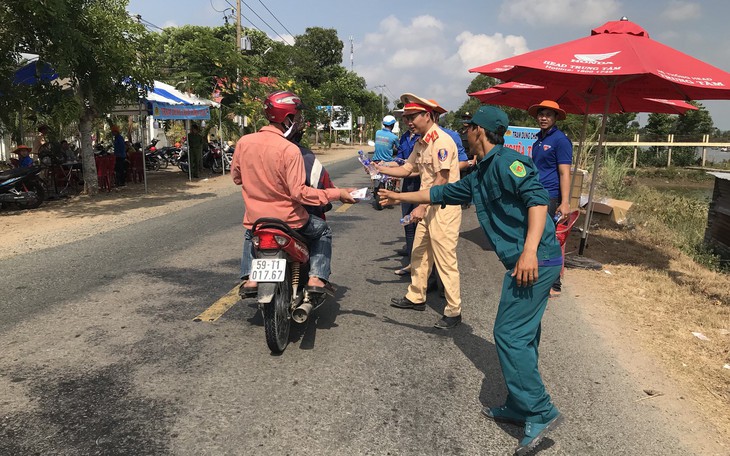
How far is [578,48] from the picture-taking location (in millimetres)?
5336

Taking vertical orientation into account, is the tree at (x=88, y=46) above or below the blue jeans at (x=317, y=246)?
above

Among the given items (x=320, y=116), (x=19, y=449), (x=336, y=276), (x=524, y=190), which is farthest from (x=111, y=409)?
(x=320, y=116)

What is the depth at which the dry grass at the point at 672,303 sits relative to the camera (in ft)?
11.6

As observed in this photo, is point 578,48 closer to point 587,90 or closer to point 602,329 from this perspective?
point 587,90

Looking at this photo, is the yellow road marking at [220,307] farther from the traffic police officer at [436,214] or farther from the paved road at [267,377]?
the traffic police officer at [436,214]

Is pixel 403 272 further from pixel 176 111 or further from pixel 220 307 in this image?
pixel 176 111

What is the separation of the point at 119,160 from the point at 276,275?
1347cm

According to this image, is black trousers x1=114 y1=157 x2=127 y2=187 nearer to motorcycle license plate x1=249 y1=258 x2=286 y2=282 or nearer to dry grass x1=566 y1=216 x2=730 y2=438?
dry grass x1=566 y1=216 x2=730 y2=438

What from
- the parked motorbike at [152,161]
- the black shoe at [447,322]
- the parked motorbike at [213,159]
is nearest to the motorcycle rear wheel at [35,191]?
the parked motorbike at [152,161]

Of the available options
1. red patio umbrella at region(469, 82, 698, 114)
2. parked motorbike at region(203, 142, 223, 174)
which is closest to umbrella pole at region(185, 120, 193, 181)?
parked motorbike at region(203, 142, 223, 174)

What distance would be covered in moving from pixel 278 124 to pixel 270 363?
66.8 inches

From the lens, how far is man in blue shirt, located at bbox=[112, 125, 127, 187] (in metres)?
14.8

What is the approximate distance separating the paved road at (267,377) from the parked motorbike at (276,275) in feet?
0.77

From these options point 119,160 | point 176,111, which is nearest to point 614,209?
point 176,111
